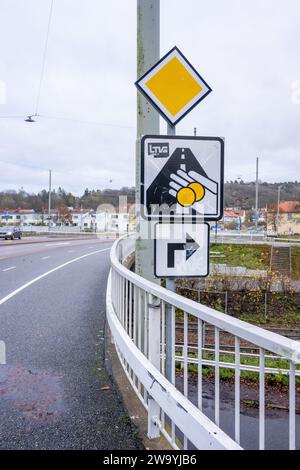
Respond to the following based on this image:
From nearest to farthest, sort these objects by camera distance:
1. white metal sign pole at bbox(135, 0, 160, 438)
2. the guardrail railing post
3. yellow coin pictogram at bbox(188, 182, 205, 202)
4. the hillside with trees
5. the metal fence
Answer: the guardrail railing post < yellow coin pictogram at bbox(188, 182, 205, 202) < white metal sign pole at bbox(135, 0, 160, 438) < the metal fence < the hillside with trees

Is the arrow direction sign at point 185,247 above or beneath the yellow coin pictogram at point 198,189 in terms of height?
beneath

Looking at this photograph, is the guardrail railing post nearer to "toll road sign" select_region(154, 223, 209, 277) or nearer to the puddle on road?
"toll road sign" select_region(154, 223, 209, 277)

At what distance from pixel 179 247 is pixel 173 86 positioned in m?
1.23

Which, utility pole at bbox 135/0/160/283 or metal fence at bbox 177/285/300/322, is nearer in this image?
utility pole at bbox 135/0/160/283

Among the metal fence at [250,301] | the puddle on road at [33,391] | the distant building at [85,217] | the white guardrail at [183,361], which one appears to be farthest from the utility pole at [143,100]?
the distant building at [85,217]

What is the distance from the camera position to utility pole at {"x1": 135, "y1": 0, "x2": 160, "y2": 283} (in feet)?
12.0

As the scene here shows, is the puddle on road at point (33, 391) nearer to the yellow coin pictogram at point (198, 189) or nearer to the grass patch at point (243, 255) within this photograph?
the yellow coin pictogram at point (198, 189)

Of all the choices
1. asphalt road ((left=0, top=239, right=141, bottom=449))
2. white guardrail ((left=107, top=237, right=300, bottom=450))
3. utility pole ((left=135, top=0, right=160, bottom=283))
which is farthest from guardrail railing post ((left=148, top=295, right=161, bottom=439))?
utility pole ((left=135, top=0, right=160, bottom=283))

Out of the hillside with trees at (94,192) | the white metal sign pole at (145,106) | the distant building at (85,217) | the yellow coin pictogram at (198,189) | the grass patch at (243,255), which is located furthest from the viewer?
the distant building at (85,217)

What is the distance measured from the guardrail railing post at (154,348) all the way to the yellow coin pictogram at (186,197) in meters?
0.71

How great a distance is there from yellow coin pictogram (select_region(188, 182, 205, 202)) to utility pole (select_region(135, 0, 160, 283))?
2.29 ft

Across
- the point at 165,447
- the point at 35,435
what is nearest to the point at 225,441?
the point at 165,447

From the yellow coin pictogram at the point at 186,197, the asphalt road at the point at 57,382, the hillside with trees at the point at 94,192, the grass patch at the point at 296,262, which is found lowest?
the grass patch at the point at 296,262

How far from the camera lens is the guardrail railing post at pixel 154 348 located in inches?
111
